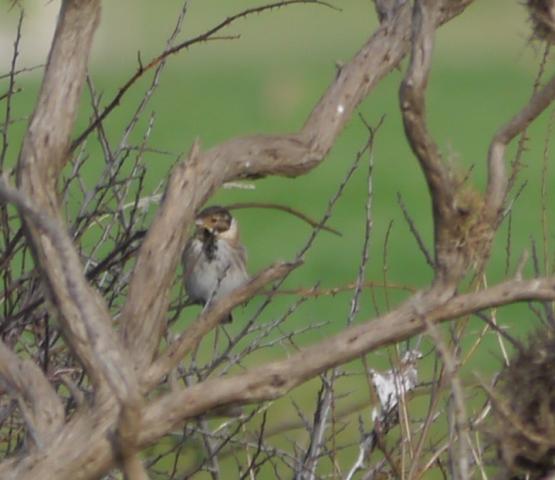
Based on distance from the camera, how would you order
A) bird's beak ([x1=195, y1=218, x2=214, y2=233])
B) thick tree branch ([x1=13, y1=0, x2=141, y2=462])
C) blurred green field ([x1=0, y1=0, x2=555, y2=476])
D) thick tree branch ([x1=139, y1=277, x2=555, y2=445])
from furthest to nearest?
blurred green field ([x1=0, y1=0, x2=555, y2=476]), bird's beak ([x1=195, y1=218, x2=214, y2=233]), thick tree branch ([x1=139, y1=277, x2=555, y2=445]), thick tree branch ([x1=13, y1=0, x2=141, y2=462])

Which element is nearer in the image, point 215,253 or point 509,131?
point 509,131

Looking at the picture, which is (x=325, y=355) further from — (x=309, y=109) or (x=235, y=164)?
(x=309, y=109)

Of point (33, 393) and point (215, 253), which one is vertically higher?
point (215, 253)

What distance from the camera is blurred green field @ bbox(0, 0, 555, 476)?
42.3 ft

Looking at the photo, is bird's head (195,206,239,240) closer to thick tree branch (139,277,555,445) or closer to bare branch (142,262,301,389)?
bare branch (142,262,301,389)

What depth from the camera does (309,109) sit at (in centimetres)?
1823

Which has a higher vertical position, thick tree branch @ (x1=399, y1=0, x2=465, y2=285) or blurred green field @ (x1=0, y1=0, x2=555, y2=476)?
blurred green field @ (x1=0, y1=0, x2=555, y2=476)

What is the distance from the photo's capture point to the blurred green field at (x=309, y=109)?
1289 centimetres

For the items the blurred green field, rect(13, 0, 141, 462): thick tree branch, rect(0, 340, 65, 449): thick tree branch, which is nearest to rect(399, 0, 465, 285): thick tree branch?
rect(13, 0, 141, 462): thick tree branch

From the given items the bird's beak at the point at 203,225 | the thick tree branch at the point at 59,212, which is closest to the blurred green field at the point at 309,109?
the bird's beak at the point at 203,225

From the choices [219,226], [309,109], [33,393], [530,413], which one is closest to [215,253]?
[219,226]

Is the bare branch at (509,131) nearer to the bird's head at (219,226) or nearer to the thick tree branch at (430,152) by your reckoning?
the thick tree branch at (430,152)

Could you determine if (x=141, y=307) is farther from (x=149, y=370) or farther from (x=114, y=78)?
(x=114, y=78)

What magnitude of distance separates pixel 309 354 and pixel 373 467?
1221 mm
